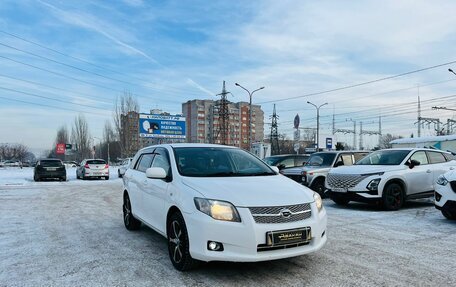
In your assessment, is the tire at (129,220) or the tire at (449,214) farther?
the tire at (449,214)

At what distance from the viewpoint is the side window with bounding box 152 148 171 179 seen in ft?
18.7

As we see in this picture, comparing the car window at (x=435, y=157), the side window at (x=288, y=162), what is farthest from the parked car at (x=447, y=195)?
the side window at (x=288, y=162)

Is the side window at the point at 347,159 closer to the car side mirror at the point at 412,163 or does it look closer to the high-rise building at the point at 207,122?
the car side mirror at the point at 412,163

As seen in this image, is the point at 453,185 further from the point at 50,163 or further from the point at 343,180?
the point at 50,163

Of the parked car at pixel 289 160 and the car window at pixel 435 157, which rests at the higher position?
the car window at pixel 435 157

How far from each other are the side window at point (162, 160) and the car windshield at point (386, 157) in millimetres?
6969

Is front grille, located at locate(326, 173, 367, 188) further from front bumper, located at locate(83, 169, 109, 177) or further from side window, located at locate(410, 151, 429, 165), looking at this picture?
front bumper, located at locate(83, 169, 109, 177)

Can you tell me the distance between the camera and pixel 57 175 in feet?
81.2

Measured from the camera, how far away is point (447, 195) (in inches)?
313

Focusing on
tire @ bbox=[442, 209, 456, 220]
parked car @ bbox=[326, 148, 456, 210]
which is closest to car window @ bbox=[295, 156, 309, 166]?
parked car @ bbox=[326, 148, 456, 210]

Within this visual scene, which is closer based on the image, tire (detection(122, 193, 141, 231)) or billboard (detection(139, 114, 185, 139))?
tire (detection(122, 193, 141, 231))

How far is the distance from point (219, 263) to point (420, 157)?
7.96 metres

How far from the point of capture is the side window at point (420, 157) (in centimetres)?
1070

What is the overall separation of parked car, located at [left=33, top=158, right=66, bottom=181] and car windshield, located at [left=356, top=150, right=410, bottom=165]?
1984 centimetres
